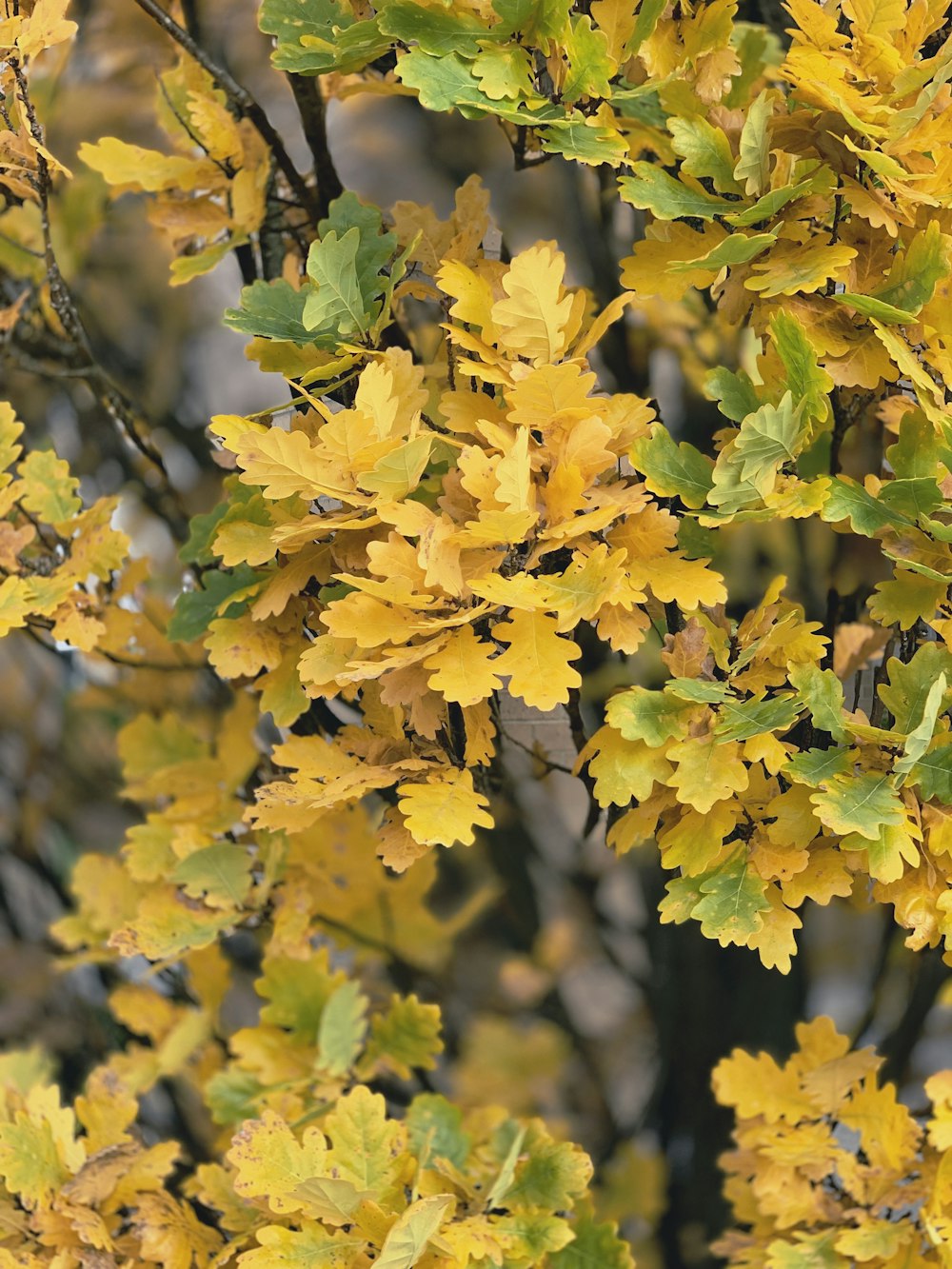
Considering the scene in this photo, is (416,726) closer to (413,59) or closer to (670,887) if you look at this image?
(670,887)

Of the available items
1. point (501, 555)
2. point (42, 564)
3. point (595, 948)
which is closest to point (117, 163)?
point (42, 564)

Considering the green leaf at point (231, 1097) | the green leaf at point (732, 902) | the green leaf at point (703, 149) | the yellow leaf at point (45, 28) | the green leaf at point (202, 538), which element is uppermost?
the yellow leaf at point (45, 28)

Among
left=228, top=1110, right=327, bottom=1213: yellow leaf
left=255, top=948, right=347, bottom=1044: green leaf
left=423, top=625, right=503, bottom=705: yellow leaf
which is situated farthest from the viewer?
left=255, top=948, right=347, bottom=1044: green leaf

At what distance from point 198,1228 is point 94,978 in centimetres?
74

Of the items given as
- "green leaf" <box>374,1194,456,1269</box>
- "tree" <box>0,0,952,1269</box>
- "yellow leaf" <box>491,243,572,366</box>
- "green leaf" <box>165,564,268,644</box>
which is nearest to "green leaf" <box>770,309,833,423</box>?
"tree" <box>0,0,952,1269</box>

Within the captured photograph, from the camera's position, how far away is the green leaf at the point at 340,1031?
0.82 m

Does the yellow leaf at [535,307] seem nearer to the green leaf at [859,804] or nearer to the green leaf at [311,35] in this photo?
the green leaf at [311,35]

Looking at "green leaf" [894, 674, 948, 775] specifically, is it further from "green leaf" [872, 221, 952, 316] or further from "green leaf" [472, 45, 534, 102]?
"green leaf" [472, 45, 534, 102]

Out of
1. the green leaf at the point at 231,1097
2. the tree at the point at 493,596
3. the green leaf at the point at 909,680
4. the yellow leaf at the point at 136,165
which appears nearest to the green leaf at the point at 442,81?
the tree at the point at 493,596

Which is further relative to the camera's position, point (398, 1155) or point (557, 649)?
point (398, 1155)

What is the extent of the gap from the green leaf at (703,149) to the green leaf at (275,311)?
0.69 ft

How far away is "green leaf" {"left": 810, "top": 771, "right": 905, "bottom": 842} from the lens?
1.78ft

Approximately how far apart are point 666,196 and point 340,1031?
A: 1.93 feet

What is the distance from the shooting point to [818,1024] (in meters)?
0.78
